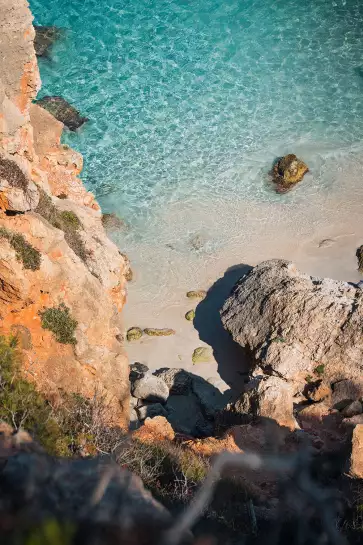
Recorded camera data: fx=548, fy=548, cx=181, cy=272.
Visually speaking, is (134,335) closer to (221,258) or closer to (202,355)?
(202,355)

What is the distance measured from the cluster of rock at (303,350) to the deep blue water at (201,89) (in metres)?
11.3

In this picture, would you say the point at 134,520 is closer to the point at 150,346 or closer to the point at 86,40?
the point at 150,346

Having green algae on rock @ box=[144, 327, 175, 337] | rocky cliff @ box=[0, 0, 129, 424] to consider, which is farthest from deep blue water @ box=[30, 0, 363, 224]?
rocky cliff @ box=[0, 0, 129, 424]

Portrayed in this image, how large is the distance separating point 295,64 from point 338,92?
14.4 feet

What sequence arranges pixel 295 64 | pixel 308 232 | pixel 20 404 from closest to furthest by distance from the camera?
pixel 20 404 < pixel 308 232 < pixel 295 64

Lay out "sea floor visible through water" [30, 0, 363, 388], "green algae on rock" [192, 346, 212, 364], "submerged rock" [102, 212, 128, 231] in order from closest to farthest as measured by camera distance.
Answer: "green algae on rock" [192, 346, 212, 364]
"sea floor visible through water" [30, 0, 363, 388]
"submerged rock" [102, 212, 128, 231]

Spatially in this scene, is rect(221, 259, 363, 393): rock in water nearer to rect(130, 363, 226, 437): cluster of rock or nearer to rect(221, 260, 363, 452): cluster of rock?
rect(221, 260, 363, 452): cluster of rock

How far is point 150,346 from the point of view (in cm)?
2314

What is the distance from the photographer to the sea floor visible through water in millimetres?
26516

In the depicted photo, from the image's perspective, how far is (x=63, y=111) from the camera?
3559 centimetres

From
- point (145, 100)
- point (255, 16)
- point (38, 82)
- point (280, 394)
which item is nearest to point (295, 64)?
point (255, 16)

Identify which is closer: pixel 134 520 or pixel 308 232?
pixel 134 520

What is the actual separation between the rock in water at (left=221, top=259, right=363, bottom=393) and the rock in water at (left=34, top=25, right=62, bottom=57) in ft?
93.2

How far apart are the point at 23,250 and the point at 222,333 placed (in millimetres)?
11196
